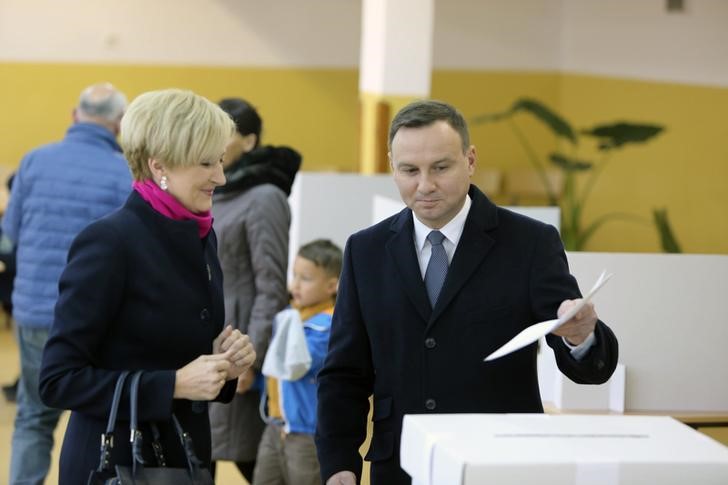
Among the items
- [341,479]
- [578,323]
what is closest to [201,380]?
[341,479]

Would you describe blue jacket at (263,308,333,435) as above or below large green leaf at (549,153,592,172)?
below

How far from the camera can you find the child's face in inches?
149

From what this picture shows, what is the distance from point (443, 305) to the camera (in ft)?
7.19

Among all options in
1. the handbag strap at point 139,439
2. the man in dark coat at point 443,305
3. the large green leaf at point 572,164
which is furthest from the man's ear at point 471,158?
the large green leaf at point 572,164

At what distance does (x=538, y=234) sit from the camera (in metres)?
2.23

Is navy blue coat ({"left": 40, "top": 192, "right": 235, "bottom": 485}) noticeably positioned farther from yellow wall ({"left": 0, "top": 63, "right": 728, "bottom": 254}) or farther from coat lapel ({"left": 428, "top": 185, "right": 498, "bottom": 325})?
yellow wall ({"left": 0, "top": 63, "right": 728, "bottom": 254})

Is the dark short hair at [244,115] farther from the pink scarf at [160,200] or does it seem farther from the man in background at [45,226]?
the pink scarf at [160,200]

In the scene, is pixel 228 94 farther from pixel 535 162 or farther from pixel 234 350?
pixel 234 350

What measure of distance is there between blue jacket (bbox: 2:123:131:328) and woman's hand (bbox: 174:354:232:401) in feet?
6.64

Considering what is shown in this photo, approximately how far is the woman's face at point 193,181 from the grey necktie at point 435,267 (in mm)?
407

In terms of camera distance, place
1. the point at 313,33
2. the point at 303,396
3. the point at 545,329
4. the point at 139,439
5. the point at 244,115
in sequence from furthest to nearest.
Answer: the point at 313,33, the point at 244,115, the point at 303,396, the point at 139,439, the point at 545,329

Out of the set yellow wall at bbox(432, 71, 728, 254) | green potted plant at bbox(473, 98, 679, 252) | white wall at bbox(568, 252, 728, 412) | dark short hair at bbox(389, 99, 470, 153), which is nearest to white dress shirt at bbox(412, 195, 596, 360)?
dark short hair at bbox(389, 99, 470, 153)

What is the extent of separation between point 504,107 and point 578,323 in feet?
30.2

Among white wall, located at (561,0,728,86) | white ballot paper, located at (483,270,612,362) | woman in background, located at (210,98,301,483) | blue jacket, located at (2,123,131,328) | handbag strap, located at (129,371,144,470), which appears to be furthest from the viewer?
white wall, located at (561,0,728,86)
